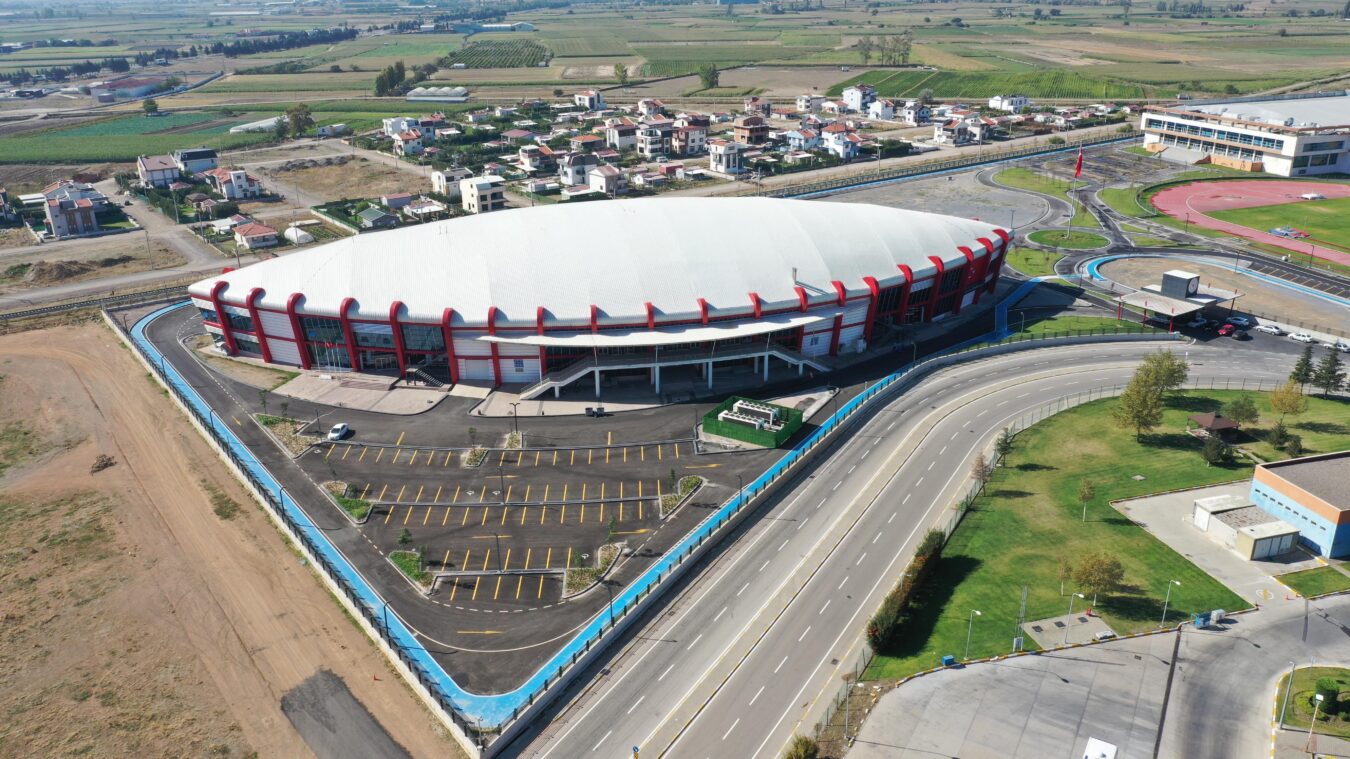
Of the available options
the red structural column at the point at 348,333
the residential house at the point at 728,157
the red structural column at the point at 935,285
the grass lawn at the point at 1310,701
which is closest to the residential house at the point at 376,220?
the red structural column at the point at 348,333

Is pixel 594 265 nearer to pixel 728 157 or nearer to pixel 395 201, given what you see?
pixel 395 201

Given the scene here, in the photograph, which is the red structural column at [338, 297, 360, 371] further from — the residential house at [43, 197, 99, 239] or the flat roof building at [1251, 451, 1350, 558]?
the residential house at [43, 197, 99, 239]

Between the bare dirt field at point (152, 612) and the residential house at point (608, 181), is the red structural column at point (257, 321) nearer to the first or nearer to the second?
the bare dirt field at point (152, 612)

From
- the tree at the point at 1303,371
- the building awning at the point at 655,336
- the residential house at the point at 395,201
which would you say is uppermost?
the residential house at the point at 395,201

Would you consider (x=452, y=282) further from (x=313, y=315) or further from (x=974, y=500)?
(x=974, y=500)

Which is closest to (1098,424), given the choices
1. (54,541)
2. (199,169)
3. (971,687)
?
(971,687)

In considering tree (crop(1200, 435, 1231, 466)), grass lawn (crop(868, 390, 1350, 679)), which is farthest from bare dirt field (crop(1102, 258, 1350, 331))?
tree (crop(1200, 435, 1231, 466))

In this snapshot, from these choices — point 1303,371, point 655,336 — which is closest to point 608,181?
point 655,336
